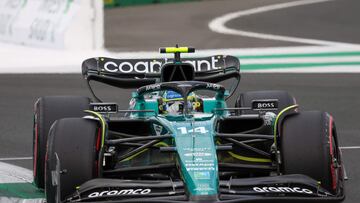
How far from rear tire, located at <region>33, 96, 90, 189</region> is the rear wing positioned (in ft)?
2.03

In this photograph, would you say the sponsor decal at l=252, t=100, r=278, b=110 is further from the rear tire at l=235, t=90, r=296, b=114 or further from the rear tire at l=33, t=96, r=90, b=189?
the rear tire at l=33, t=96, r=90, b=189

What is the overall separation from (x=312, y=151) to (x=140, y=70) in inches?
111

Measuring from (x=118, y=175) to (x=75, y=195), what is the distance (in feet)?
2.34

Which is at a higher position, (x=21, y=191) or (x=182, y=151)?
(x=182, y=151)

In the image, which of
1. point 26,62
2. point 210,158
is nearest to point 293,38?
point 26,62

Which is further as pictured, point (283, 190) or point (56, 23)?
point (56, 23)

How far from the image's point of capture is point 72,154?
811 cm

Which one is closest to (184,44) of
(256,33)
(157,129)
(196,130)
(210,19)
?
(256,33)

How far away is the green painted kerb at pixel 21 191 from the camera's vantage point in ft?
31.6

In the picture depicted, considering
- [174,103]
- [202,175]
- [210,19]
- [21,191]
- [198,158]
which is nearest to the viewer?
[202,175]

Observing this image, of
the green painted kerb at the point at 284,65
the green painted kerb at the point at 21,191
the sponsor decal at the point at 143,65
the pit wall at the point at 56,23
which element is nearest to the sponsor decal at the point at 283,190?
the green painted kerb at the point at 21,191

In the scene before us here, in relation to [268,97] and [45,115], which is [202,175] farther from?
[268,97]

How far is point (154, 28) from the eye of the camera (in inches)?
886

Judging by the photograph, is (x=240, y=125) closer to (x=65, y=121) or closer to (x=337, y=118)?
(x=65, y=121)
